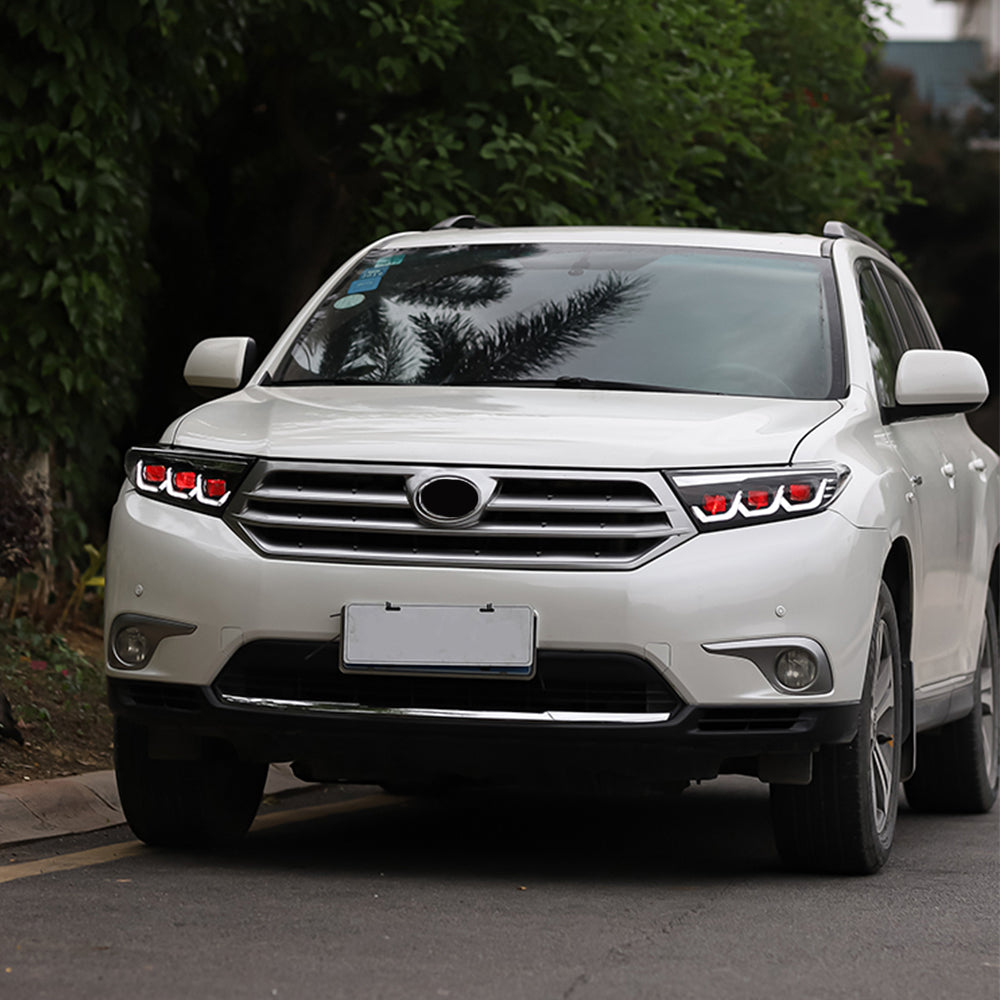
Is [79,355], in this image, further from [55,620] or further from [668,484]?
[668,484]

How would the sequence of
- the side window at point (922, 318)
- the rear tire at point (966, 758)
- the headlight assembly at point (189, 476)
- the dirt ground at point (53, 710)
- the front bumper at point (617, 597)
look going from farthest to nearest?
the side window at point (922, 318), the rear tire at point (966, 758), the dirt ground at point (53, 710), the headlight assembly at point (189, 476), the front bumper at point (617, 597)

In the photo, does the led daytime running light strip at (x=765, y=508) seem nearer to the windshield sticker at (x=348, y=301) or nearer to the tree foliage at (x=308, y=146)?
the windshield sticker at (x=348, y=301)

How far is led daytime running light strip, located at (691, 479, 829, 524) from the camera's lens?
571cm

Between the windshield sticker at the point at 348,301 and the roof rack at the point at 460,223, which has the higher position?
the roof rack at the point at 460,223

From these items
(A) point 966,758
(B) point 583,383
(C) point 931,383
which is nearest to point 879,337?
(C) point 931,383

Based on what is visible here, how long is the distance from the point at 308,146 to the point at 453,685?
31.0 feet

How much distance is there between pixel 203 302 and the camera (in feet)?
51.2

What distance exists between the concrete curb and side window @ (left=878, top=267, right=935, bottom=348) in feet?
10.1

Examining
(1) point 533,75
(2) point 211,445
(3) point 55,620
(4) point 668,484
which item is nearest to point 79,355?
(3) point 55,620

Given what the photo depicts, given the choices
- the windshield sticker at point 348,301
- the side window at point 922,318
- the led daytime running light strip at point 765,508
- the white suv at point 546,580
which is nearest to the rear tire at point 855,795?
the white suv at point 546,580

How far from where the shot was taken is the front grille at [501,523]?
5.68 metres

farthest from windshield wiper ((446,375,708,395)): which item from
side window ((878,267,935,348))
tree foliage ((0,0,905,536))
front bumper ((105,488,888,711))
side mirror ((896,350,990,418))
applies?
tree foliage ((0,0,905,536))

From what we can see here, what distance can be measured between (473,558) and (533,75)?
7559mm

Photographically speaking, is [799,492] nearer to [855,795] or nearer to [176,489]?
[855,795]
